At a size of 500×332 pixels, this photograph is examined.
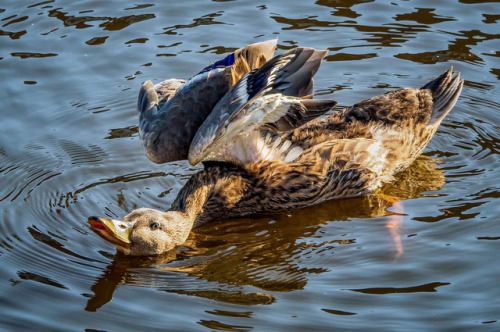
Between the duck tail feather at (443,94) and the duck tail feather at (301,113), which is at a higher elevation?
the duck tail feather at (301,113)

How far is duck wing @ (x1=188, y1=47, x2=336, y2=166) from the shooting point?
21.8 ft

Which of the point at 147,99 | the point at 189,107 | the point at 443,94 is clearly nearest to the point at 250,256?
the point at 189,107

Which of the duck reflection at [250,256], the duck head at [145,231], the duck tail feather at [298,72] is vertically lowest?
the duck reflection at [250,256]

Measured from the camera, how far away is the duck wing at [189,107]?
752 centimetres

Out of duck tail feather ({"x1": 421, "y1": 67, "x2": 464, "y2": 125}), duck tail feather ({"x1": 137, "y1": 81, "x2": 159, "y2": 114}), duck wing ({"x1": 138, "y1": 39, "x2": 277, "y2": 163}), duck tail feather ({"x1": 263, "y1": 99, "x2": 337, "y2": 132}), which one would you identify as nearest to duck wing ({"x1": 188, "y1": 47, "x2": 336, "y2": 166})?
duck tail feather ({"x1": 263, "y1": 99, "x2": 337, "y2": 132})

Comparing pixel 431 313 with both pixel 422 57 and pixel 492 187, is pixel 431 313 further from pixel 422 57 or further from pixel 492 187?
pixel 422 57

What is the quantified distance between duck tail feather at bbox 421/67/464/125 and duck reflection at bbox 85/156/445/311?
0.56 meters

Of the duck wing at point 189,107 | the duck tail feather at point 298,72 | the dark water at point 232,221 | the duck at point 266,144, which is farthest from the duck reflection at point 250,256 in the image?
the duck tail feather at point 298,72

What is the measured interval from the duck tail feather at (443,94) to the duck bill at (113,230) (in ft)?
10.7

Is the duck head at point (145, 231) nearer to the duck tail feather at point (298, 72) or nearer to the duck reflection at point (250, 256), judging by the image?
the duck reflection at point (250, 256)

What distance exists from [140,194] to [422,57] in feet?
13.7

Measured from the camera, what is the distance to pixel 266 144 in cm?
761

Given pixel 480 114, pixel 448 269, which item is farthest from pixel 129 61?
pixel 448 269

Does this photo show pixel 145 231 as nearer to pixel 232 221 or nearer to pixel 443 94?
pixel 232 221
